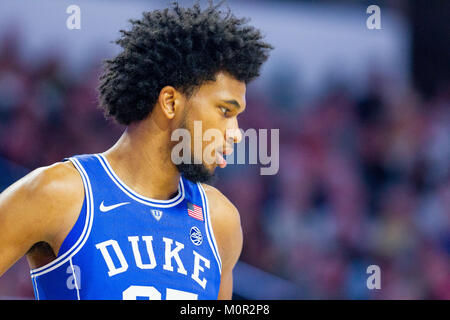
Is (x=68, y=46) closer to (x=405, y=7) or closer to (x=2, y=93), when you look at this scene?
(x=2, y=93)

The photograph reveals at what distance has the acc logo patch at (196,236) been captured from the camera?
2.06 metres

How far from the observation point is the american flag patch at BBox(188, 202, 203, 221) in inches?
83.8

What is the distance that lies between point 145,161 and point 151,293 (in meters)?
0.46

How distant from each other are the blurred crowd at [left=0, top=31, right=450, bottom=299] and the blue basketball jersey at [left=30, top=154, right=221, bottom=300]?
1880 millimetres

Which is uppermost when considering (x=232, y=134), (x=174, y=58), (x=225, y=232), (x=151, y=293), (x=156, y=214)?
(x=174, y=58)

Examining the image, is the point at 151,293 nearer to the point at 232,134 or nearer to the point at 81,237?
the point at 81,237

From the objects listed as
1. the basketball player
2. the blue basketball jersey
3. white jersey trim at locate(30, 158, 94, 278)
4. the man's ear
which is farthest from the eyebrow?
→ white jersey trim at locate(30, 158, 94, 278)

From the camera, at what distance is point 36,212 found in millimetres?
1769

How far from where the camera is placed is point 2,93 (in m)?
3.65

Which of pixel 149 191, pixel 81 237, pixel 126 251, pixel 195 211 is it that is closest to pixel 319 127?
pixel 195 211

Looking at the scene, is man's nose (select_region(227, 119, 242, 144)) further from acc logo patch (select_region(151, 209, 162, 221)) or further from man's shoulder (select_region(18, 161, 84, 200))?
man's shoulder (select_region(18, 161, 84, 200))

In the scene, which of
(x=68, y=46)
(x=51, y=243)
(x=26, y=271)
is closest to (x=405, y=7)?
(x=68, y=46)

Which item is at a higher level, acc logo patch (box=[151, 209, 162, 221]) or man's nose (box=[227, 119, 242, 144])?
man's nose (box=[227, 119, 242, 144])
